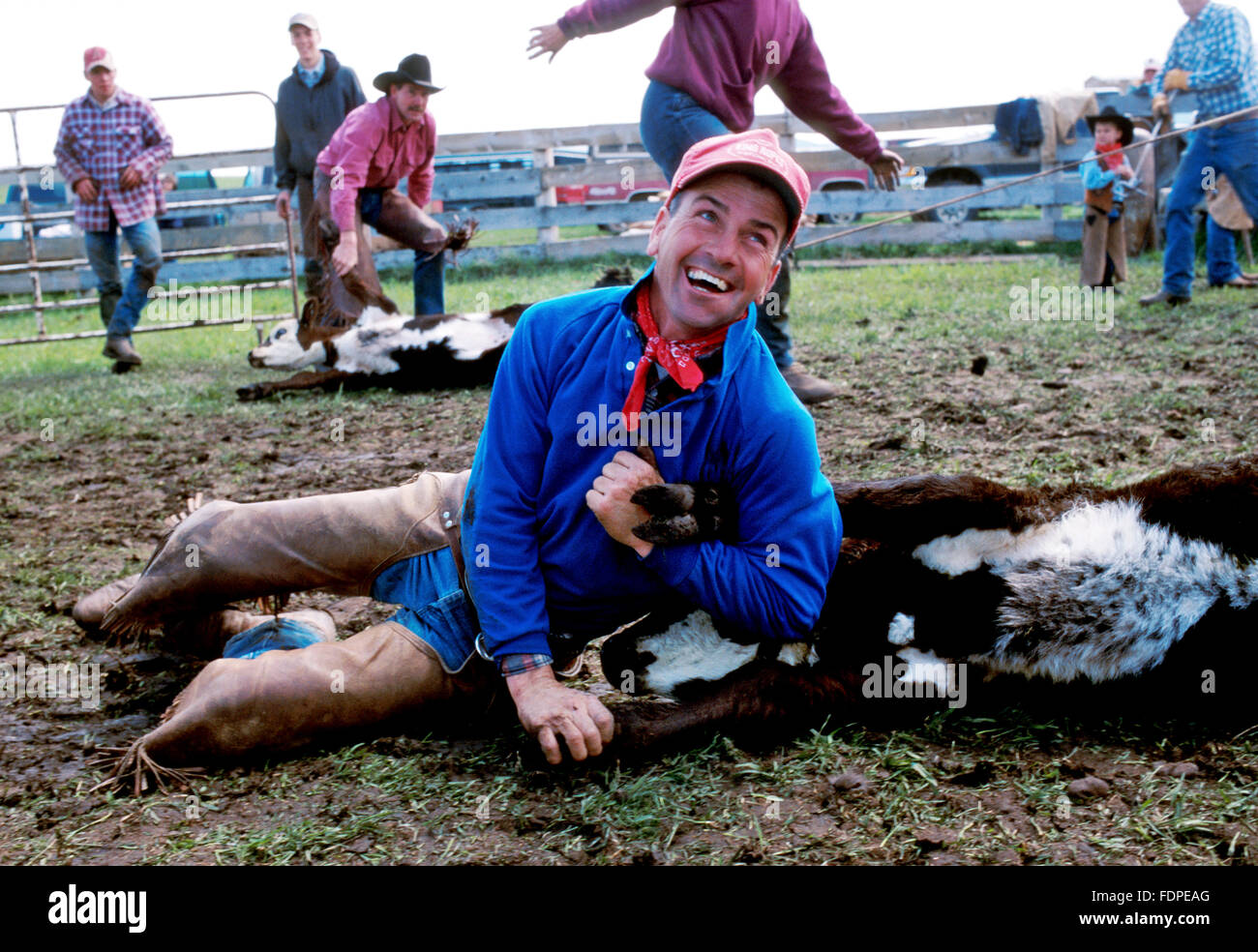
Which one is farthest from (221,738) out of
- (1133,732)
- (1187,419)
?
(1187,419)

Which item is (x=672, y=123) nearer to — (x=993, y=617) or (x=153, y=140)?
(x=993, y=617)

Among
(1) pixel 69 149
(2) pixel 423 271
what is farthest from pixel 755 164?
(1) pixel 69 149

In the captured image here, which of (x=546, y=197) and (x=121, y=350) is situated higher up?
(x=546, y=197)

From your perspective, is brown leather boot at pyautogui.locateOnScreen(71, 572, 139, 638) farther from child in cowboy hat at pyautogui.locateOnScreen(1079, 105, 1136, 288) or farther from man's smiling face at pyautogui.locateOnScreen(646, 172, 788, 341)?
child in cowboy hat at pyautogui.locateOnScreen(1079, 105, 1136, 288)

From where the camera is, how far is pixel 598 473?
2305mm

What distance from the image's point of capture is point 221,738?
2344 millimetres

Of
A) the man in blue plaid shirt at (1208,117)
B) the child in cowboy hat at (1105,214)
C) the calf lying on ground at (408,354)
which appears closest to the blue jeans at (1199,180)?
the man in blue plaid shirt at (1208,117)

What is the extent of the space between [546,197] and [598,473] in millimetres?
13190

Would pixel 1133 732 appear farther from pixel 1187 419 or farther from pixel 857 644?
pixel 1187 419

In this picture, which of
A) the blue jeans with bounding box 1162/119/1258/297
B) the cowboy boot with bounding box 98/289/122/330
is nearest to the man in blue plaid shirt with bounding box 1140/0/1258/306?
the blue jeans with bounding box 1162/119/1258/297

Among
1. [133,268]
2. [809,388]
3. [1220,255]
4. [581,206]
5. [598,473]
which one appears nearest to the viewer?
[598,473]

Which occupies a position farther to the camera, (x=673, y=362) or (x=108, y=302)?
(x=108, y=302)
